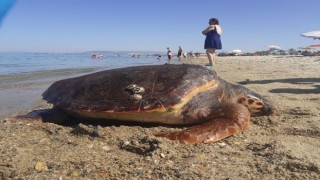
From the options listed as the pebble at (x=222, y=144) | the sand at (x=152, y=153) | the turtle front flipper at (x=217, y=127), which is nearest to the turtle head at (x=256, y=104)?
the sand at (x=152, y=153)

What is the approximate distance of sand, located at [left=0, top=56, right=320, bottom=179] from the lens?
2.51 meters

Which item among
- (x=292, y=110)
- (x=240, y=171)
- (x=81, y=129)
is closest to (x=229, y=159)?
(x=240, y=171)

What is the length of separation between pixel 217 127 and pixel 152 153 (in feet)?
3.12

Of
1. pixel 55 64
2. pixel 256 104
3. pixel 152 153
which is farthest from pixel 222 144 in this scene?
pixel 55 64

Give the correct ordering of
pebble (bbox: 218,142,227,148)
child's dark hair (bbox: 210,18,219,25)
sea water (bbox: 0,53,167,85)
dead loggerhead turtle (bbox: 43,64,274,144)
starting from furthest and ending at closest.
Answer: sea water (bbox: 0,53,167,85) → child's dark hair (bbox: 210,18,219,25) → dead loggerhead turtle (bbox: 43,64,274,144) → pebble (bbox: 218,142,227,148)

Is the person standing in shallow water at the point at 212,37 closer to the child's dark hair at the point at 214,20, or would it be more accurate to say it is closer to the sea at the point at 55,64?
the child's dark hair at the point at 214,20

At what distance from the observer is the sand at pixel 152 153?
2512mm

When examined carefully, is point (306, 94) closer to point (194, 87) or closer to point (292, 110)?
point (292, 110)

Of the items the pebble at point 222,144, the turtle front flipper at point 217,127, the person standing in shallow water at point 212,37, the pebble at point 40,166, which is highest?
the person standing in shallow water at point 212,37

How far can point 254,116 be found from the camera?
4613mm

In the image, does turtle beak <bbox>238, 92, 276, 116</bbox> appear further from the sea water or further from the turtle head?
the sea water

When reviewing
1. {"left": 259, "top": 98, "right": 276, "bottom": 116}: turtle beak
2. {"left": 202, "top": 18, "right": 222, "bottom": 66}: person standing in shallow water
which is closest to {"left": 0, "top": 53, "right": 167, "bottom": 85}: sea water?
{"left": 202, "top": 18, "right": 222, "bottom": 66}: person standing in shallow water

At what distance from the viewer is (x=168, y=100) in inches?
156

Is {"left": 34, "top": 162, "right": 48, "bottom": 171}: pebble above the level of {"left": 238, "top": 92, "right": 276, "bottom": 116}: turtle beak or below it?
below
